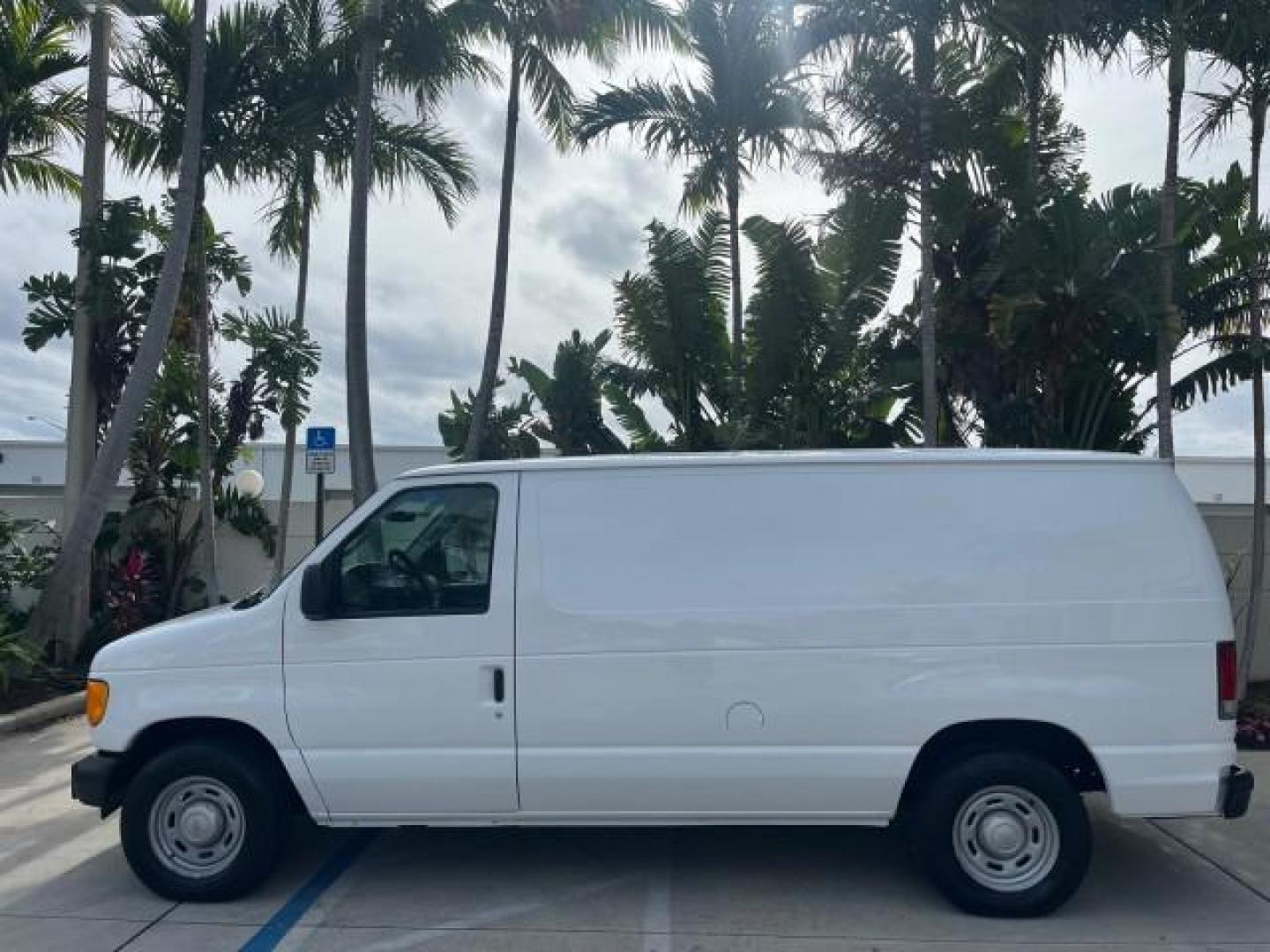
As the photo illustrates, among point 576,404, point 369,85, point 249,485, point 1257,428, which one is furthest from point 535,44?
point 1257,428

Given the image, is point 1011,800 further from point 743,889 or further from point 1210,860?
point 1210,860

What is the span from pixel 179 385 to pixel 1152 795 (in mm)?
12231

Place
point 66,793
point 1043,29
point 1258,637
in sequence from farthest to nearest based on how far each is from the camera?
point 1258,637, point 1043,29, point 66,793

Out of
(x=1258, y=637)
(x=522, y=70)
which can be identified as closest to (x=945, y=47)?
(x=522, y=70)

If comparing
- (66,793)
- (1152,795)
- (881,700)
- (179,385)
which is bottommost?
(66,793)

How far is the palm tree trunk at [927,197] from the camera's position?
10.7 meters

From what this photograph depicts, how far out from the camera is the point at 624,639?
5.27 metres

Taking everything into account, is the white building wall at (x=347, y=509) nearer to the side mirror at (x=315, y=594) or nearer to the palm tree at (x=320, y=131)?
the palm tree at (x=320, y=131)

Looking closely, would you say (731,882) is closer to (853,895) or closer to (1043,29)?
(853,895)

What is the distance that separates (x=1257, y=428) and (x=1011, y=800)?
21.7ft

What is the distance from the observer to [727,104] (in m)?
13.8

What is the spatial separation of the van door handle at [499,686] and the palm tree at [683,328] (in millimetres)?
9199

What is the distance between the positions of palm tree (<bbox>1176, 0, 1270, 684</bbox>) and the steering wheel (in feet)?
25.6

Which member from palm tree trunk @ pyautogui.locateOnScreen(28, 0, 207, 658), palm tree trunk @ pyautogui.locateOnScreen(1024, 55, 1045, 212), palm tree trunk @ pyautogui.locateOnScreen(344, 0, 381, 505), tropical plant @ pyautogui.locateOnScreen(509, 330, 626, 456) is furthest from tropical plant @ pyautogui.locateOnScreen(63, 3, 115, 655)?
palm tree trunk @ pyautogui.locateOnScreen(1024, 55, 1045, 212)
